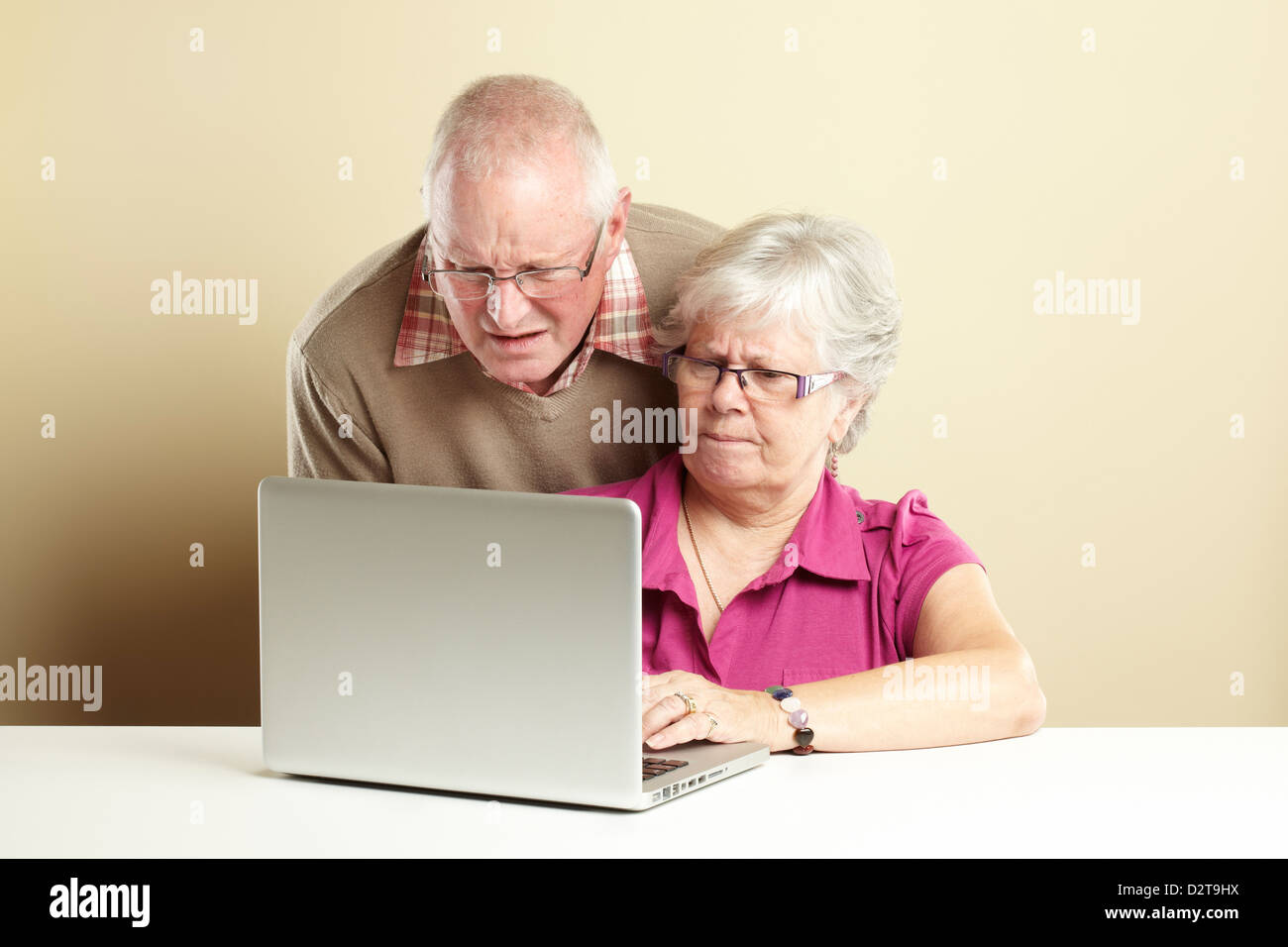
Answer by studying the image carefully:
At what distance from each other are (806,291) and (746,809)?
96 cm

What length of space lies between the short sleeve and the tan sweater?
1.57ft

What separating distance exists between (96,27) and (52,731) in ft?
7.12

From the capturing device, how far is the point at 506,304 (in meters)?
2.08

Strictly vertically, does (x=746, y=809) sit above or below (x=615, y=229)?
below

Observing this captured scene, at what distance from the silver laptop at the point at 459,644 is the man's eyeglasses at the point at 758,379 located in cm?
74

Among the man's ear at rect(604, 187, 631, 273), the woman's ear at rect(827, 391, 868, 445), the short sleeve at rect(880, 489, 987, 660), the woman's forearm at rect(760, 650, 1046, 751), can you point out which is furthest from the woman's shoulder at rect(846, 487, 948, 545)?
the man's ear at rect(604, 187, 631, 273)

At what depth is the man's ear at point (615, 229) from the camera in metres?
2.19

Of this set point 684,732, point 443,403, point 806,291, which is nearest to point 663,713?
point 684,732

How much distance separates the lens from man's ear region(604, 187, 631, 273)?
219 centimetres

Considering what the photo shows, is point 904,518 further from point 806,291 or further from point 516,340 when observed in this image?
point 516,340

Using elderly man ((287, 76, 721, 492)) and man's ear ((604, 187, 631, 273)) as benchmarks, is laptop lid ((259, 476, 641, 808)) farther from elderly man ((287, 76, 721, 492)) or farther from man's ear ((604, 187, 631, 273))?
man's ear ((604, 187, 631, 273))

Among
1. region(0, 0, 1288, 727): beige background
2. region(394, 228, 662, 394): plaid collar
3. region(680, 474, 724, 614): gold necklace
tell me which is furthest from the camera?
region(0, 0, 1288, 727): beige background

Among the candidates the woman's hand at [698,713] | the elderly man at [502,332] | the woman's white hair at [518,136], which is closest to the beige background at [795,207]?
the elderly man at [502,332]
